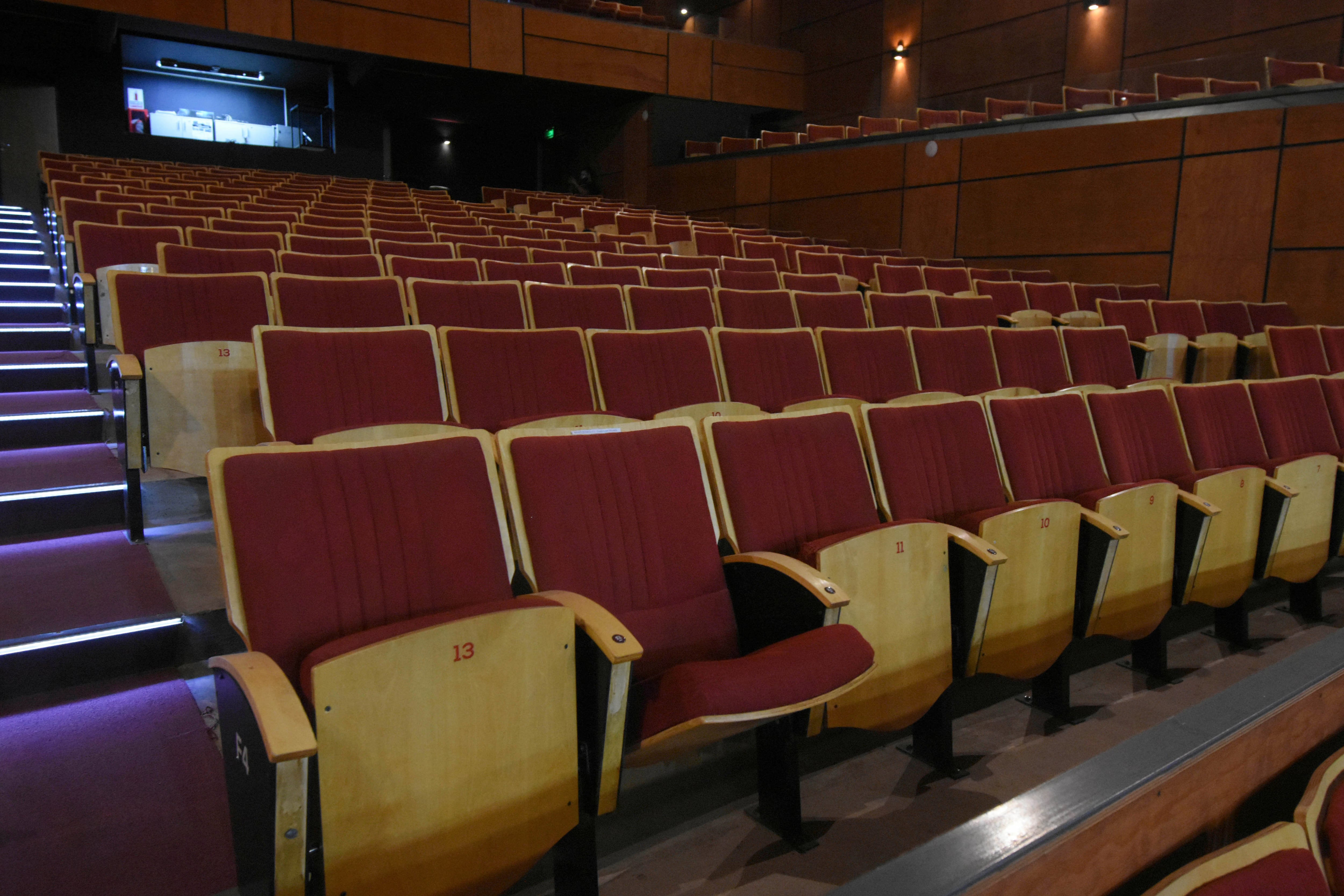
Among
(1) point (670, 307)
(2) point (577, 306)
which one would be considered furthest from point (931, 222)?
(2) point (577, 306)

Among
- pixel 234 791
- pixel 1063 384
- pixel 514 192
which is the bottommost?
pixel 234 791

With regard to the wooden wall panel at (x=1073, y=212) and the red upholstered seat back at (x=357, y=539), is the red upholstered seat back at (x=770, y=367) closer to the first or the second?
the red upholstered seat back at (x=357, y=539)

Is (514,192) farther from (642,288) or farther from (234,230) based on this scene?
(642,288)

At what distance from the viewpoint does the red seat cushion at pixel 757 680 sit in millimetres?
425

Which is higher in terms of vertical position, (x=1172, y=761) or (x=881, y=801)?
(x=1172, y=761)

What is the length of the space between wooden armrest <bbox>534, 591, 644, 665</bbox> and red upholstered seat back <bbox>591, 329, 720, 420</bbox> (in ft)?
1.42

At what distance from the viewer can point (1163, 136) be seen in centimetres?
234

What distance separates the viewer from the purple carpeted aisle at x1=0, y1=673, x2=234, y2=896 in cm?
40

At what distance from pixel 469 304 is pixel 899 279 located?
1267mm

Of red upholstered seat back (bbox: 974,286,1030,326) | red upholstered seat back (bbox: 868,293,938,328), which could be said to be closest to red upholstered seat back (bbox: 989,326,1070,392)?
red upholstered seat back (bbox: 868,293,938,328)

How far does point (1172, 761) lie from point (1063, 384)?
1.11m

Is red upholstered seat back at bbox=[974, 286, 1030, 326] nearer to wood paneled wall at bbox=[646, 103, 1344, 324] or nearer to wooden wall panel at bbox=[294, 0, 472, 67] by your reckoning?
wood paneled wall at bbox=[646, 103, 1344, 324]

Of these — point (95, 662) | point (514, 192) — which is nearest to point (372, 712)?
point (95, 662)

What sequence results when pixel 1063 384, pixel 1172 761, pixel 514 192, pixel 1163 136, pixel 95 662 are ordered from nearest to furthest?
1. pixel 1172 761
2. pixel 95 662
3. pixel 1063 384
4. pixel 1163 136
5. pixel 514 192
